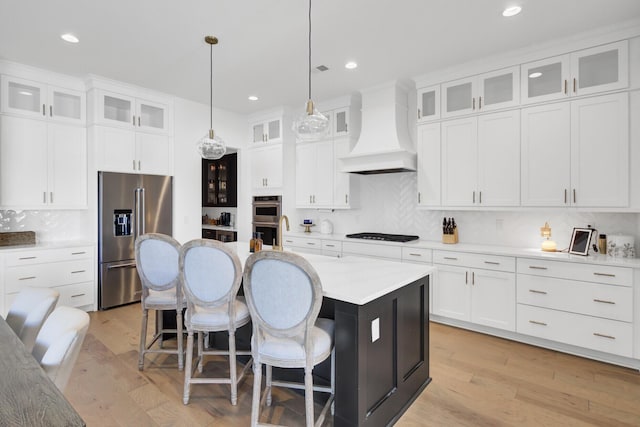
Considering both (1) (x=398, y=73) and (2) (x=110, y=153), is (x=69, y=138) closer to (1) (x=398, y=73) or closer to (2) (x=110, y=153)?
(2) (x=110, y=153)

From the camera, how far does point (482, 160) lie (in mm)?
3609

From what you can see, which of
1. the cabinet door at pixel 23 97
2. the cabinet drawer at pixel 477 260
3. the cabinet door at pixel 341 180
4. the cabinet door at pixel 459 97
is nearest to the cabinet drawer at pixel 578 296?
the cabinet drawer at pixel 477 260

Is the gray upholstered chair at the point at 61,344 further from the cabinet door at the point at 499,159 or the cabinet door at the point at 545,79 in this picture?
the cabinet door at the point at 545,79

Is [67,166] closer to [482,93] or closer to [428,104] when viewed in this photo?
[428,104]

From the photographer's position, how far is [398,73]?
392 centimetres

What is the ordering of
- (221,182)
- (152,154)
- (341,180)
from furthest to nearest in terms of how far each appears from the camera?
(221,182), (341,180), (152,154)

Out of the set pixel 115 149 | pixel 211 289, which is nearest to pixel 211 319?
pixel 211 289

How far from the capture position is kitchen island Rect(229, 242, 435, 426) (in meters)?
1.80

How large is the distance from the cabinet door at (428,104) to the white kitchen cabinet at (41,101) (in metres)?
4.22

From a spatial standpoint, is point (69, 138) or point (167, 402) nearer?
point (167, 402)

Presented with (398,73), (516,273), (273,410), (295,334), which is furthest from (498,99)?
(273,410)

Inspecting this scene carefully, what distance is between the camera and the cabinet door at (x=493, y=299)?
128 inches

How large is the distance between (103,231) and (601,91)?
5.48 m

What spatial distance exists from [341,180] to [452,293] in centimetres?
214
